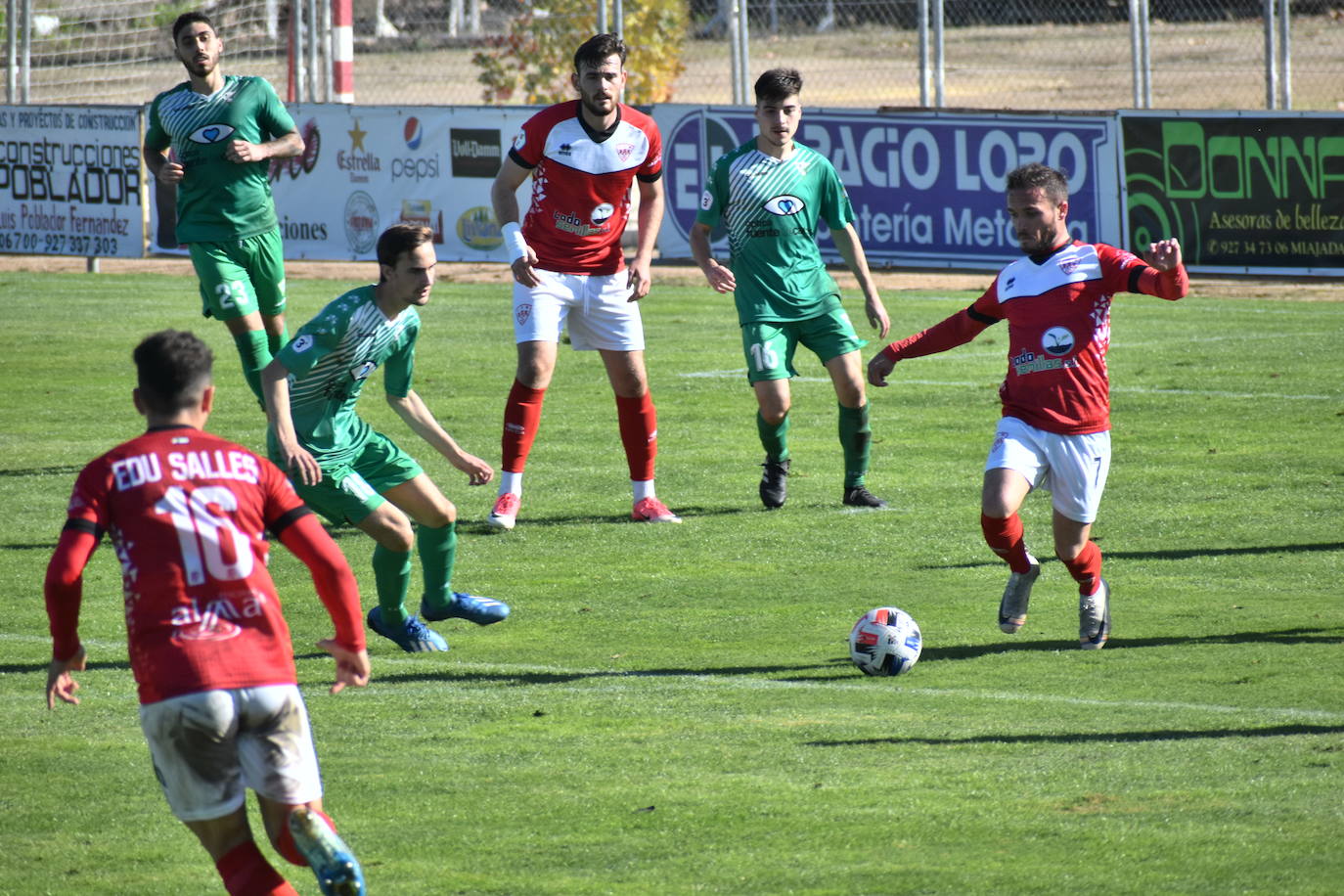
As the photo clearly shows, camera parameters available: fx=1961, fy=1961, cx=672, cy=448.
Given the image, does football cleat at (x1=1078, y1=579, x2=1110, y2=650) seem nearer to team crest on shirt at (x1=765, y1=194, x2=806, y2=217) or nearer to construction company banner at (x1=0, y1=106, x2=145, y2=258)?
team crest on shirt at (x1=765, y1=194, x2=806, y2=217)

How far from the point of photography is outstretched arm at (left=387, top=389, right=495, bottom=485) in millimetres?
7414

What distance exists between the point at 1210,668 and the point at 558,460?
5806 millimetres

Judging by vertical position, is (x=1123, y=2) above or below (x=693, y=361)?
above

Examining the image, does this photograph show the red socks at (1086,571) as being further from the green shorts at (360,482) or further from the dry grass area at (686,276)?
the dry grass area at (686,276)

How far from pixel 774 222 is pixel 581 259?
1.11 m

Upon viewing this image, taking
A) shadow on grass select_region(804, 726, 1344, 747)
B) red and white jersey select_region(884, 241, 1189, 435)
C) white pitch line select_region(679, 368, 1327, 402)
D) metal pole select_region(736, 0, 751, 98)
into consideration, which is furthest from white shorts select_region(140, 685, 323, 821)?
metal pole select_region(736, 0, 751, 98)

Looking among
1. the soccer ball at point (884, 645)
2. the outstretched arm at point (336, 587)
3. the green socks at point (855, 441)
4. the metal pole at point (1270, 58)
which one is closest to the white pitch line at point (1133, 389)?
the green socks at point (855, 441)

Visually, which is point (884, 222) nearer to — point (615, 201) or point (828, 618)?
point (615, 201)

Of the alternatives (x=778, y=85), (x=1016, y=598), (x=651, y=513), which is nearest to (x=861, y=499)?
(x=651, y=513)

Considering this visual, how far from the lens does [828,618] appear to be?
8.34 meters

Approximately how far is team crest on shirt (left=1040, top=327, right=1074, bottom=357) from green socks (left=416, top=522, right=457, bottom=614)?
2467 mm

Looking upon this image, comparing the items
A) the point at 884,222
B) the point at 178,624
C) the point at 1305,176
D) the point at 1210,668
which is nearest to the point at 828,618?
the point at 1210,668

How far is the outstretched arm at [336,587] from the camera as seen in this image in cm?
473

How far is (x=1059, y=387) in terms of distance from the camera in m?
7.69
